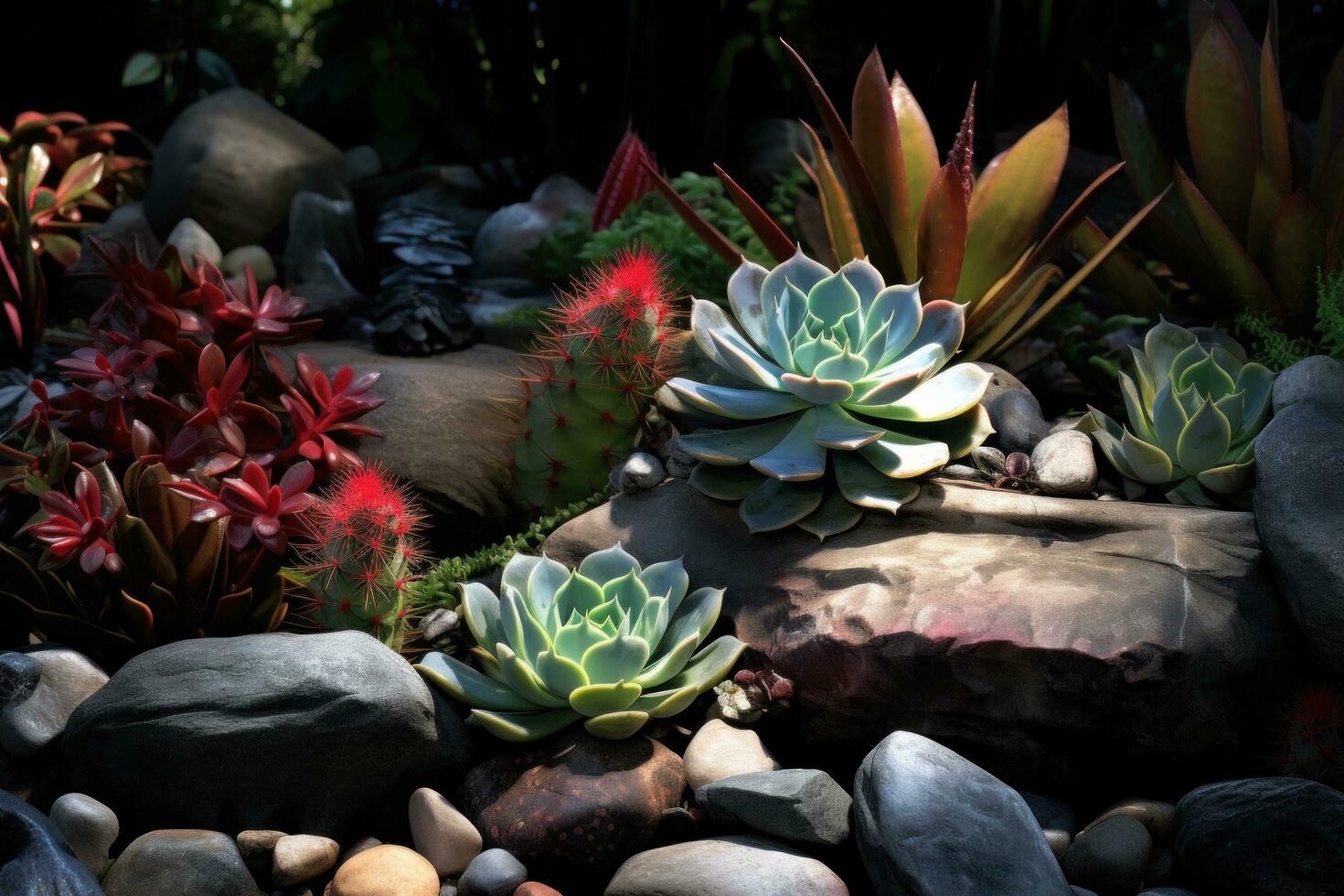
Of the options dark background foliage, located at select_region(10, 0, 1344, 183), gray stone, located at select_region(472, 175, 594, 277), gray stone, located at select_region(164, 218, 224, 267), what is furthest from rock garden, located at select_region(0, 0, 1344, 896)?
dark background foliage, located at select_region(10, 0, 1344, 183)

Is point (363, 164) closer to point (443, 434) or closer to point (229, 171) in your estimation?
point (229, 171)

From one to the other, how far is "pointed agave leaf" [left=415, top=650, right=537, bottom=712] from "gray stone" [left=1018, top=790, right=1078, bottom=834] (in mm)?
1162

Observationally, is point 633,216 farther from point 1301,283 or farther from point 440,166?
point 1301,283

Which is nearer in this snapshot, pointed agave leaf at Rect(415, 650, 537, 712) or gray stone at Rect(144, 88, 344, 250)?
pointed agave leaf at Rect(415, 650, 537, 712)

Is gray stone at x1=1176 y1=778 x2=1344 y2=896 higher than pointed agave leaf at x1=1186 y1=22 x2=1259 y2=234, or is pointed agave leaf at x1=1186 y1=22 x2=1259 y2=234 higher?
pointed agave leaf at x1=1186 y1=22 x2=1259 y2=234

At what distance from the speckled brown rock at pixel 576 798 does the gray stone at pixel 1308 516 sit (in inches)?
55.7

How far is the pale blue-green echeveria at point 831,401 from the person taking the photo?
282 cm

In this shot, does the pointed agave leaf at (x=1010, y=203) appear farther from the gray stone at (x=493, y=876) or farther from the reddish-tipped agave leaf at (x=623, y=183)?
the gray stone at (x=493, y=876)

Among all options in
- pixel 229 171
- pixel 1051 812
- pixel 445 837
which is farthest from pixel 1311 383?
pixel 229 171

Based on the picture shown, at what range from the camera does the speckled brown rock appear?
7.75 ft

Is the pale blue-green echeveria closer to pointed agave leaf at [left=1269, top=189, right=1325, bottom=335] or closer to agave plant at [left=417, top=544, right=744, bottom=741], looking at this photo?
agave plant at [left=417, top=544, right=744, bottom=741]

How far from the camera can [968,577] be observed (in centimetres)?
259

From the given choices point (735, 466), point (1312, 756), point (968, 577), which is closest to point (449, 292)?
point (735, 466)

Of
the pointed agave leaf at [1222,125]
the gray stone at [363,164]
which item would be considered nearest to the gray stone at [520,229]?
the gray stone at [363,164]
